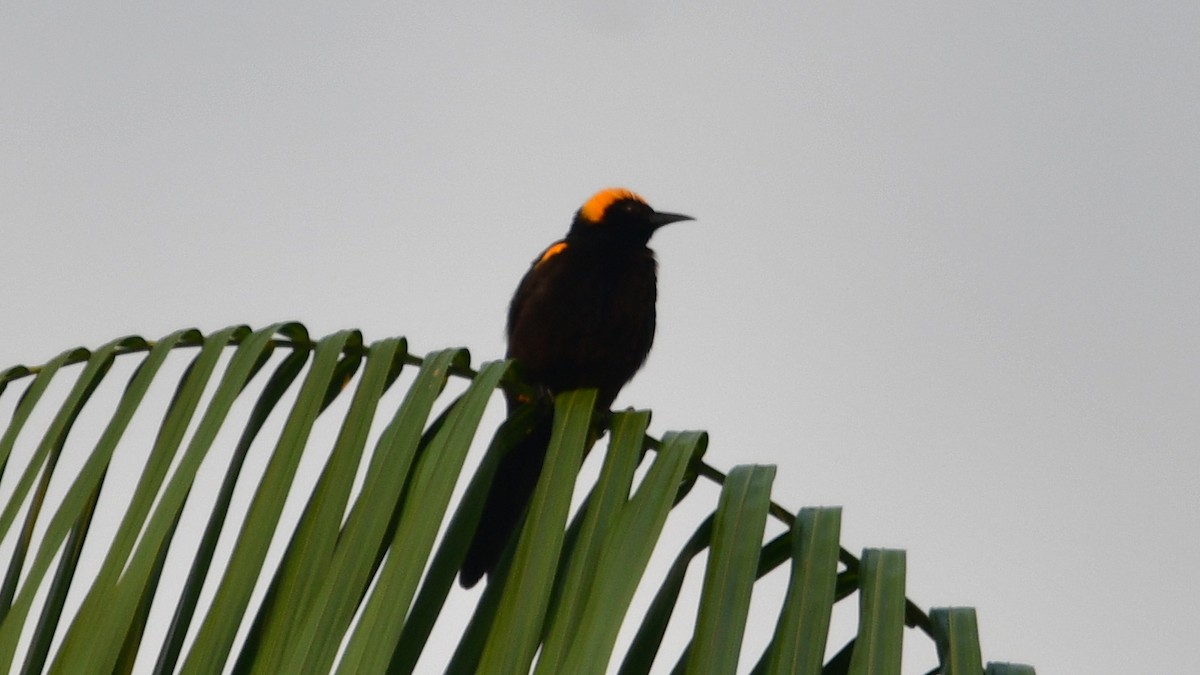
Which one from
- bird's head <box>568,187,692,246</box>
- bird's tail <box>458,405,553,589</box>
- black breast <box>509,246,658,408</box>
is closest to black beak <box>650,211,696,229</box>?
bird's head <box>568,187,692,246</box>

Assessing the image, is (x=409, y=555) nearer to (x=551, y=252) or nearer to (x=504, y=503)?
(x=504, y=503)

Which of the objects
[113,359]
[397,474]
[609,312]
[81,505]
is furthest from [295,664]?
[609,312]

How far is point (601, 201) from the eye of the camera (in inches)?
199

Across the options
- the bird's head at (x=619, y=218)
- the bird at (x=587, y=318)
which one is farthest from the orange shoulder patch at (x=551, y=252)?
the bird's head at (x=619, y=218)

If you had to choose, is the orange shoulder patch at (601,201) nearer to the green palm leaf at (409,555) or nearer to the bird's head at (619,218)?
the bird's head at (619,218)

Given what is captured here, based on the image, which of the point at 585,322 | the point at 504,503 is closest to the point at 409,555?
the point at 504,503

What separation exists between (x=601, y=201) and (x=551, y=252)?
575mm

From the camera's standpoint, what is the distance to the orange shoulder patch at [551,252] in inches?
177

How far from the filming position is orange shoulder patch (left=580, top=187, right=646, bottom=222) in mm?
4988

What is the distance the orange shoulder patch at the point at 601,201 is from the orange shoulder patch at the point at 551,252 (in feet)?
1.00

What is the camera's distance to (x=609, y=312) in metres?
A: 4.19

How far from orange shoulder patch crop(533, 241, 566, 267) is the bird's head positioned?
118 millimetres

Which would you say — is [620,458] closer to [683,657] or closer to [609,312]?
[683,657]

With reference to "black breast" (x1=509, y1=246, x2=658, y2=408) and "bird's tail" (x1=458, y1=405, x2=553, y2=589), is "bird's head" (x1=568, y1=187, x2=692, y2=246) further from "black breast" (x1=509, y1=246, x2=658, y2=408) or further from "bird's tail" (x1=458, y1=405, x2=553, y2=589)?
"bird's tail" (x1=458, y1=405, x2=553, y2=589)
